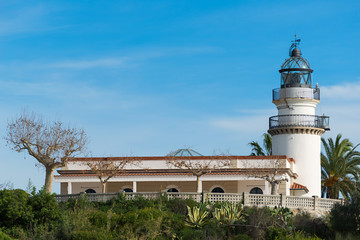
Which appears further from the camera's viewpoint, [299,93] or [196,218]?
[299,93]

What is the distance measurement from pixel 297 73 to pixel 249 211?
17.7 meters

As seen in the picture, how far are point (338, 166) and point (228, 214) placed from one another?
2247 cm

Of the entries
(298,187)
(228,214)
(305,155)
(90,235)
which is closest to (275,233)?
(228,214)

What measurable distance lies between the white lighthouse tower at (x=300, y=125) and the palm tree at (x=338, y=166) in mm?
5406

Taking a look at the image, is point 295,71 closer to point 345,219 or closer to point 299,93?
point 299,93

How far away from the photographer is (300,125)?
158ft

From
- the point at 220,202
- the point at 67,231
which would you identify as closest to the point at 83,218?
the point at 67,231

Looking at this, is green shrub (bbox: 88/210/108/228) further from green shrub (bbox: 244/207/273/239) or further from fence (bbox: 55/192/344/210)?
green shrub (bbox: 244/207/273/239)

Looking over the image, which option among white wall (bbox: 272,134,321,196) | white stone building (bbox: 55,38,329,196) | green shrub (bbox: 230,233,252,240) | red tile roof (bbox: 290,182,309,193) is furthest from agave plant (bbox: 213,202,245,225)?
white wall (bbox: 272,134,321,196)

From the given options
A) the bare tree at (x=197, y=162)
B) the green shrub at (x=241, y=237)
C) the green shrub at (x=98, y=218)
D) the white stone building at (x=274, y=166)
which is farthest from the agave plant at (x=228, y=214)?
the bare tree at (x=197, y=162)

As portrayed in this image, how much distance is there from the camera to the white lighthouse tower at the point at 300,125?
48188 millimetres

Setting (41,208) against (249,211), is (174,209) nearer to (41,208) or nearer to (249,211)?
(249,211)

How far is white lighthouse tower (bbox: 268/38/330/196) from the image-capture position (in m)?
48.2

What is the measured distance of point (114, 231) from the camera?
104 ft
